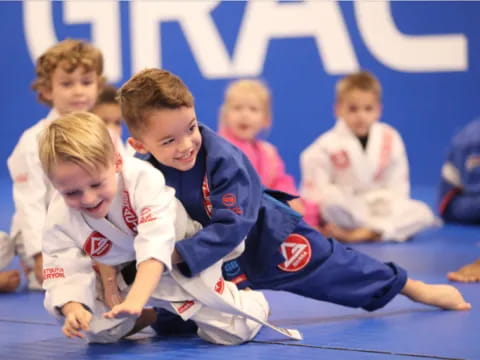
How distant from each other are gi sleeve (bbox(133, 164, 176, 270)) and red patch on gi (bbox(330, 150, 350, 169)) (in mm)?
2587

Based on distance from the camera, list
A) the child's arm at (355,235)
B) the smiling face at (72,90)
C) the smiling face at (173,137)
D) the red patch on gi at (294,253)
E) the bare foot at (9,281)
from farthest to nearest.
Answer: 1. the child's arm at (355,235)
2. the smiling face at (72,90)
3. the bare foot at (9,281)
4. the red patch on gi at (294,253)
5. the smiling face at (173,137)

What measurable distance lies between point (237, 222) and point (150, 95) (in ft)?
1.32

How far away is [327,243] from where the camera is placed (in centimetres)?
278

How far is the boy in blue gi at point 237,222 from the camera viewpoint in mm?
2469

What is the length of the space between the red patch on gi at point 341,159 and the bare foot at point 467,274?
155cm

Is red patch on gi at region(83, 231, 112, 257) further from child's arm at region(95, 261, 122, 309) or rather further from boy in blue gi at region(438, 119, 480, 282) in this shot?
boy in blue gi at region(438, 119, 480, 282)

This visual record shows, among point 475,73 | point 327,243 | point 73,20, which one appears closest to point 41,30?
point 73,20

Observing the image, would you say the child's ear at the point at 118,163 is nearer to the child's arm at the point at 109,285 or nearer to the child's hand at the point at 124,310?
the child's arm at the point at 109,285

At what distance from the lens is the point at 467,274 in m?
3.42

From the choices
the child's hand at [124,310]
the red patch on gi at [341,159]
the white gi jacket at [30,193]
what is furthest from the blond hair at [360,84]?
the child's hand at [124,310]

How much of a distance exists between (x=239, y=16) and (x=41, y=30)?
1.74 m

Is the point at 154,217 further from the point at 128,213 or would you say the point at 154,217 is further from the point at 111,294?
the point at 111,294

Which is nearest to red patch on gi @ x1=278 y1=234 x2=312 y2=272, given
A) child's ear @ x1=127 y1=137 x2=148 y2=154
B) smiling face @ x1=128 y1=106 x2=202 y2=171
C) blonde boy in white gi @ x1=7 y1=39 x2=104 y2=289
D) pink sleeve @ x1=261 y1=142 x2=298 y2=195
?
smiling face @ x1=128 y1=106 x2=202 y2=171

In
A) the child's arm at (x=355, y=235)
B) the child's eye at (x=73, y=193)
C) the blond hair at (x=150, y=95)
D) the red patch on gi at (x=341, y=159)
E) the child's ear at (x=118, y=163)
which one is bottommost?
the child's arm at (x=355, y=235)
